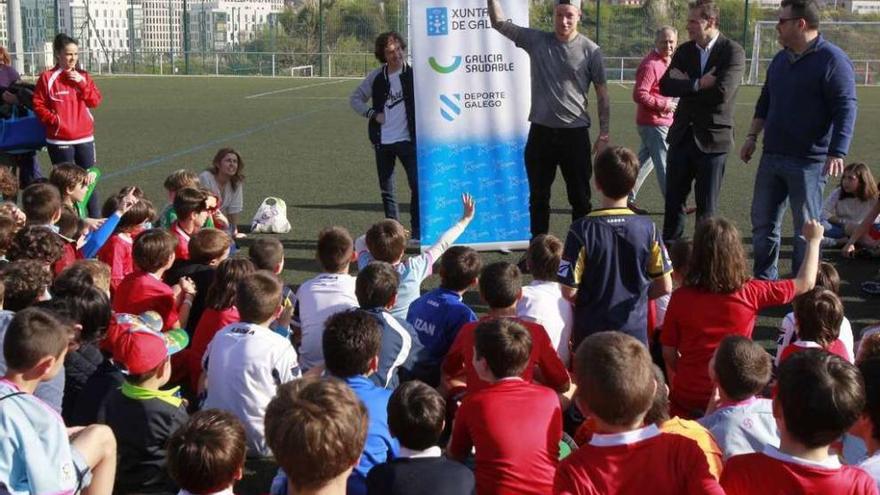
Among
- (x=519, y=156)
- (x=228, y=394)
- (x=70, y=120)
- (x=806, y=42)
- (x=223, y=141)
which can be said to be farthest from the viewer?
(x=223, y=141)

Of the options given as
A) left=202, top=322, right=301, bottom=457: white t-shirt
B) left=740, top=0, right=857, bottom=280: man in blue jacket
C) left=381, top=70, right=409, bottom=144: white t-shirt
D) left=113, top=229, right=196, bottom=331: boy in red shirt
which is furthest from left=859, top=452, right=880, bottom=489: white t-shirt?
left=381, top=70, right=409, bottom=144: white t-shirt

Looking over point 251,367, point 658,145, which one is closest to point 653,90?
point 658,145

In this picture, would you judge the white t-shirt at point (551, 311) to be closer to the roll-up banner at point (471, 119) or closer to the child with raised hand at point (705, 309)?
the child with raised hand at point (705, 309)

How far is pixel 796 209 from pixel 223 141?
11.2 m

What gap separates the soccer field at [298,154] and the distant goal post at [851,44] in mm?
12789

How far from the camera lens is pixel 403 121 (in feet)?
27.8

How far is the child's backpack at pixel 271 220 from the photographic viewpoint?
29.6 ft

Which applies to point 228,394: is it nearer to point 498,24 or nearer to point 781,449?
point 781,449

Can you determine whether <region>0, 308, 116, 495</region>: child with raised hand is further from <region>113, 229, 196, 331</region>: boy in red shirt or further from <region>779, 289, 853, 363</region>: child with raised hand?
<region>779, 289, 853, 363</region>: child with raised hand

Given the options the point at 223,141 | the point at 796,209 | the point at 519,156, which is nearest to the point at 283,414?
the point at 796,209

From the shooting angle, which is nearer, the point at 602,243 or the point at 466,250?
the point at 602,243

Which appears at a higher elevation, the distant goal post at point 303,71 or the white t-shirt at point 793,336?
the distant goal post at point 303,71

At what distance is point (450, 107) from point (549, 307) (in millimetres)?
3276

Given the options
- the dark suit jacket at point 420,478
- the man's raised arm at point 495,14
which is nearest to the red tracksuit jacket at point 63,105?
the man's raised arm at point 495,14
